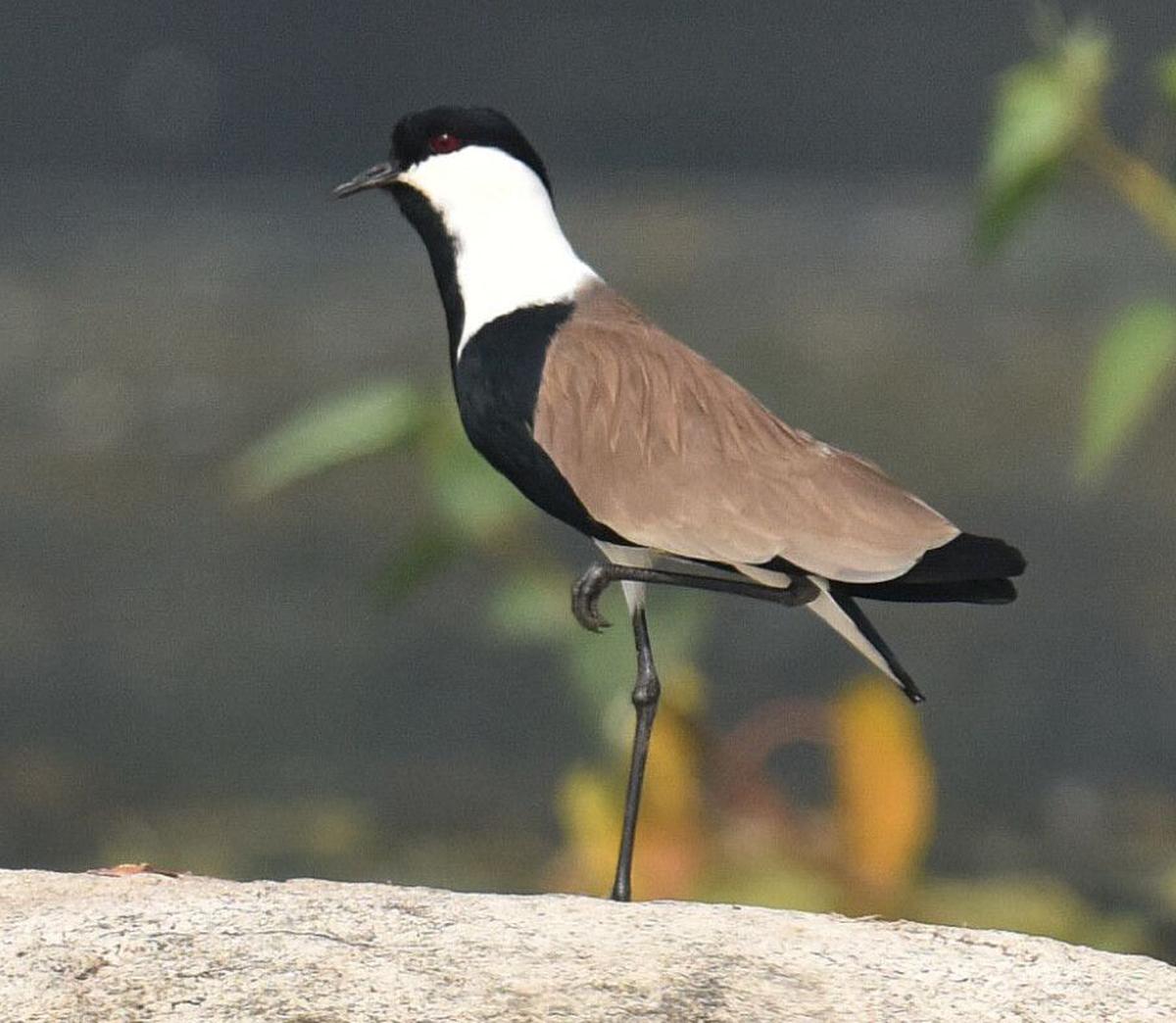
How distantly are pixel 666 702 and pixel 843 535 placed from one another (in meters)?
1.10

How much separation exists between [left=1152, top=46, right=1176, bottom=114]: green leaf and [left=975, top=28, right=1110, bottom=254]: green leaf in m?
0.09

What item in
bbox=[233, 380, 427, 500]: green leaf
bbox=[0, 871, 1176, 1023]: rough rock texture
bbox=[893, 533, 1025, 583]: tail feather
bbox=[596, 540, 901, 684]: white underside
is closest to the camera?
bbox=[0, 871, 1176, 1023]: rough rock texture

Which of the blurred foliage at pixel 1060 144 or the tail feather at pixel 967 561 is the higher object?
the blurred foliage at pixel 1060 144

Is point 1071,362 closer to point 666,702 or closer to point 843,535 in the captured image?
point 666,702

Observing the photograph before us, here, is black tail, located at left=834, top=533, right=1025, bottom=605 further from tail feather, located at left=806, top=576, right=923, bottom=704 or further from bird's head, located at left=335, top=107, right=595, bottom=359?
bird's head, located at left=335, top=107, right=595, bottom=359

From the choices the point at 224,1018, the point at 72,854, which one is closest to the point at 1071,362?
the point at 72,854

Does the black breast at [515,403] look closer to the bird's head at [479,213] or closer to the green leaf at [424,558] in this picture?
the bird's head at [479,213]

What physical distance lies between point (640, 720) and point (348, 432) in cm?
92

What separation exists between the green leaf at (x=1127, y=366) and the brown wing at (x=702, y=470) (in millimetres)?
706

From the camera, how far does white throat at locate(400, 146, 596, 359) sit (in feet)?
9.47

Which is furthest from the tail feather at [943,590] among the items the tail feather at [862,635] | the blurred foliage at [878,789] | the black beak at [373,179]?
the blurred foliage at [878,789]

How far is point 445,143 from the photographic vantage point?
2934 mm

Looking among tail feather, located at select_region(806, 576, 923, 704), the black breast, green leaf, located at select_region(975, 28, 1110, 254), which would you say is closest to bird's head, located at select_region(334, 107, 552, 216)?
the black breast

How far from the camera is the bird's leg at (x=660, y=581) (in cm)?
278
